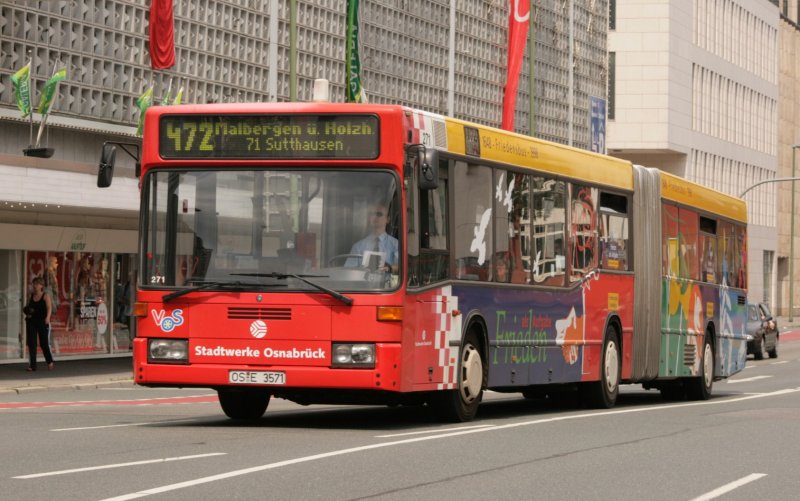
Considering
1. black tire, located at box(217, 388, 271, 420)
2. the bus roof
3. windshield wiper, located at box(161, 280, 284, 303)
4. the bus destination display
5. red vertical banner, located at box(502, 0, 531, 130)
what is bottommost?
black tire, located at box(217, 388, 271, 420)

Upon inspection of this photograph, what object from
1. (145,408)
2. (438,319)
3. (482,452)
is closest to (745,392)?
(145,408)

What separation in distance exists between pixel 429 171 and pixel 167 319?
2.76m

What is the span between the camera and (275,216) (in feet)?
50.1

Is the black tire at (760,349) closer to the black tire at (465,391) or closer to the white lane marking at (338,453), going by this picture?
the white lane marking at (338,453)

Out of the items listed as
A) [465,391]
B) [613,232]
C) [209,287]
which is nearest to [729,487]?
[465,391]

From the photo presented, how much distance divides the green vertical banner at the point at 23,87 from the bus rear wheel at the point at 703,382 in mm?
11379

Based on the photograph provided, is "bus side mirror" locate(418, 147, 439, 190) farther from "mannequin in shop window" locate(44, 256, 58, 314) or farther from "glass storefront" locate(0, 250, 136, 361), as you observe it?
"mannequin in shop window" locate(44, 256, 58, 314)

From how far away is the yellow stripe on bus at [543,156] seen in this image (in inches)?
662

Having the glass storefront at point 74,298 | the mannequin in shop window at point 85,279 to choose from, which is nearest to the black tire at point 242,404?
the glass storefront at point 74,298

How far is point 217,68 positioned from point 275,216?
18.3m

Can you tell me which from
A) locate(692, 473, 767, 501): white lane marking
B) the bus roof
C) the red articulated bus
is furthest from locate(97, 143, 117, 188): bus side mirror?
the bus roof

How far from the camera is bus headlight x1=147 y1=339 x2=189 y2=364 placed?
15.5m

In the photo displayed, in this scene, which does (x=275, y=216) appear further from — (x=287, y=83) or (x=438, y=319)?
(x=287, y=83)

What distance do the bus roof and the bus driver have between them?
29.1ft
